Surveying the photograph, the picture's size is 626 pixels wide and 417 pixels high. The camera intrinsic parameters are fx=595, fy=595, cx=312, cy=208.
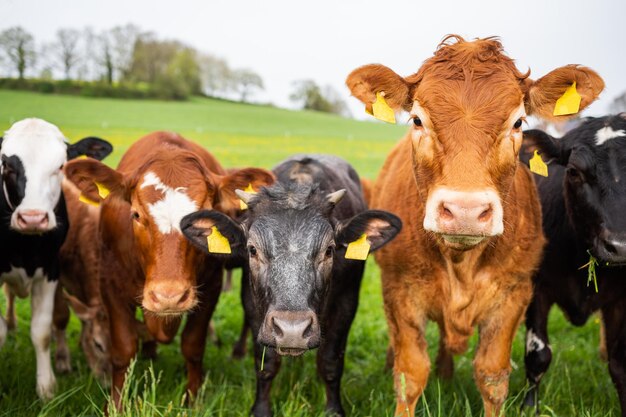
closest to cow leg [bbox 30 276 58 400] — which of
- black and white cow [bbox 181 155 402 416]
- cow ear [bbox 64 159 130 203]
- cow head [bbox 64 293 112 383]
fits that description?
cow head [bbox 64 293 112 383]

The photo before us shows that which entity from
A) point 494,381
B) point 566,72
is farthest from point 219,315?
point 566,72

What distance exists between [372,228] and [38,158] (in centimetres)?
274

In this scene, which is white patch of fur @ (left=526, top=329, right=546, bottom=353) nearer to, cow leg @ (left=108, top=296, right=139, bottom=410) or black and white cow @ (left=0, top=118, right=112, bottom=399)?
cow leg @ (left=108, top=296, right=139, bottom=410)

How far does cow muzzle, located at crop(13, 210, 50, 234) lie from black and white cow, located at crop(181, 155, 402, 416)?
1204 mm

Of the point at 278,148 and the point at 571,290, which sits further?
the point at 278,148

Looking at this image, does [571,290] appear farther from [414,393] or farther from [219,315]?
[219,315]

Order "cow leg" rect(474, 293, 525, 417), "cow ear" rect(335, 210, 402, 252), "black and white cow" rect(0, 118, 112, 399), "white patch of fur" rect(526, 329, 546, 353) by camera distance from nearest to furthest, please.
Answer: "cow ear" rect(335, 210, 402, 252) → "cow leg" rect(474, 293, 525, 417) → "black and white cow" rect(0, 118, 112, 399) → "white patch of fur" rect(526, 329, 546, 353)

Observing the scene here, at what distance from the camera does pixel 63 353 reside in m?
5.65

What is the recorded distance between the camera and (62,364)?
561 cm

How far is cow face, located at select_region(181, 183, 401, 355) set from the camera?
3369mm

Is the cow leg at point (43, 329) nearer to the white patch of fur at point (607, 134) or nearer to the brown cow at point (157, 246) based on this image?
the brown cow at point (157, 246)

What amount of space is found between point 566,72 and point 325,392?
295 cm

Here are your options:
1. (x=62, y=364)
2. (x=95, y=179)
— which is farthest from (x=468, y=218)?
(x=62, y=364)

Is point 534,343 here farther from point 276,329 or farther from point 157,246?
point 157,246
